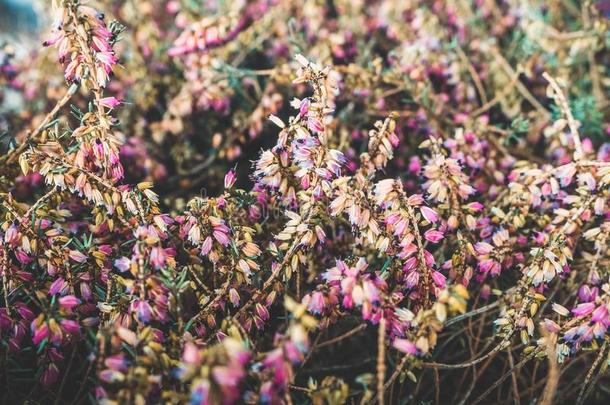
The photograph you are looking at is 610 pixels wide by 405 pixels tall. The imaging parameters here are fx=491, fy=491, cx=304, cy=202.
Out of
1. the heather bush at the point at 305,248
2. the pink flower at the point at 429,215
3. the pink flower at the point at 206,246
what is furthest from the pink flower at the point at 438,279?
the pink flower at the point at 206,246

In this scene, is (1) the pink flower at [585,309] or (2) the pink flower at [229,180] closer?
(1) the pink flower at [585,309]

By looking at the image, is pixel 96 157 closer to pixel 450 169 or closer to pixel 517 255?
pixel 450 169

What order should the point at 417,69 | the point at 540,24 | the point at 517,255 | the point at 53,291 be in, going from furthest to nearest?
the point at 540,24 → the point at 417,69 → the point at 517,255 → the point at 53,291

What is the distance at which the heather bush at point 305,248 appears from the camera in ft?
4.99

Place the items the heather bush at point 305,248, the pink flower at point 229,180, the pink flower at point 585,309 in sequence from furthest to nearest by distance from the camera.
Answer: the pink flower at point 229,180, the pink flower at point 585,309, the heather bush at point 305,248

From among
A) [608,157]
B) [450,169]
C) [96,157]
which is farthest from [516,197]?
[96,157]

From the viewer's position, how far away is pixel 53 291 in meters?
1.70

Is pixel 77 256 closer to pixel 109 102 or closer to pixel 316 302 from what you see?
pixel 109 102

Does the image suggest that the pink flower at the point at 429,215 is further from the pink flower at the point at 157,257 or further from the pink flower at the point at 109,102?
the pink flower at the point at 109,102

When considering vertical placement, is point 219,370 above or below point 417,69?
below

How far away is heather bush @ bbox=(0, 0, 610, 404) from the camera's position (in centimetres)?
152

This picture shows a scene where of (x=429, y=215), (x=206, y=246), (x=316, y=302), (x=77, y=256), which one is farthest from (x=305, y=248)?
(x=77, y=256)

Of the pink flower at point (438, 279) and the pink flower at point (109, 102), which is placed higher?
the pink flower at point (109, 102)

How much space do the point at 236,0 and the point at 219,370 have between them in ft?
9.46
